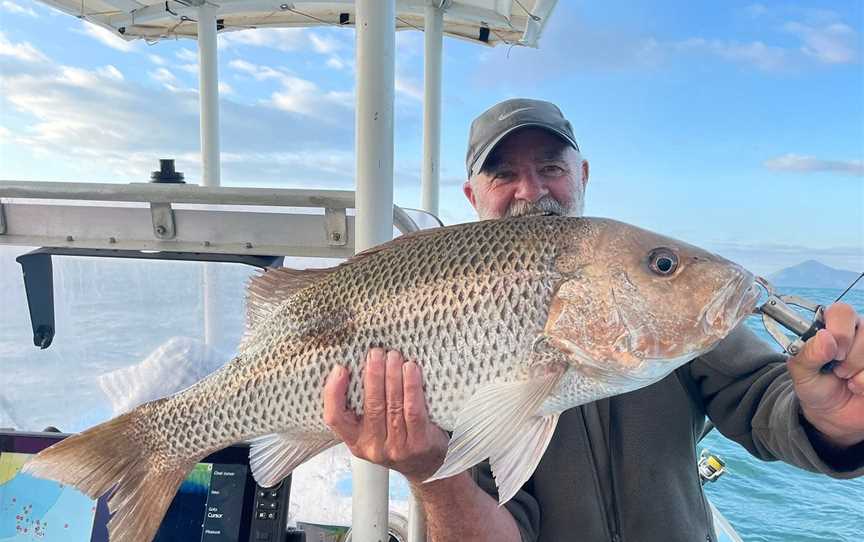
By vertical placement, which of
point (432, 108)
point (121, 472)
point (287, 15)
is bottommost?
point (121, 472)

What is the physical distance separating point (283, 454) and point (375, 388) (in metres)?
0.35

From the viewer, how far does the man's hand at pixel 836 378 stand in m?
1.08

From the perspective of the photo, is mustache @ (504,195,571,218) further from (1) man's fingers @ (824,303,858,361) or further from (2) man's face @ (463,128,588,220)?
(1) man's fingers @ (824,303,858,361)

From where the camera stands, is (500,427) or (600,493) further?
(600,493)

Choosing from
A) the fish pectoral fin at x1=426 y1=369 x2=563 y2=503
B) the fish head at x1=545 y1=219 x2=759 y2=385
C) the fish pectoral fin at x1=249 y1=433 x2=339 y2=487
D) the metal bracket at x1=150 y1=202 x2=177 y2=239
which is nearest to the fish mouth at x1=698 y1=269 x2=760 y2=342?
the fish head at x1=545 y1=219 x2=759 y2=385

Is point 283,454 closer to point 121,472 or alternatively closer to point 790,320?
point 121,472

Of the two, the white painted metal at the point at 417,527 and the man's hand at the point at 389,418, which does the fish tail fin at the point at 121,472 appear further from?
the white painted metal at the point at 417,527

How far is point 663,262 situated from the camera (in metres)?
1.25

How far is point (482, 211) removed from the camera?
7.27 ft

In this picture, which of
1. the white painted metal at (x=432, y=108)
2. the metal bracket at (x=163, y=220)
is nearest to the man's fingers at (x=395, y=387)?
the metal bracket at (x=163, y=220)

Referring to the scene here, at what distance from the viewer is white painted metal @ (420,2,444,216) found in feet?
14.5

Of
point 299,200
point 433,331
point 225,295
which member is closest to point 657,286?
point 433,331

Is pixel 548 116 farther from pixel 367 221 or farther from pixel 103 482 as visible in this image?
pixel 103 482

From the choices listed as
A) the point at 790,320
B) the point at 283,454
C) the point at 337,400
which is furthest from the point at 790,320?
the point at 283,454
